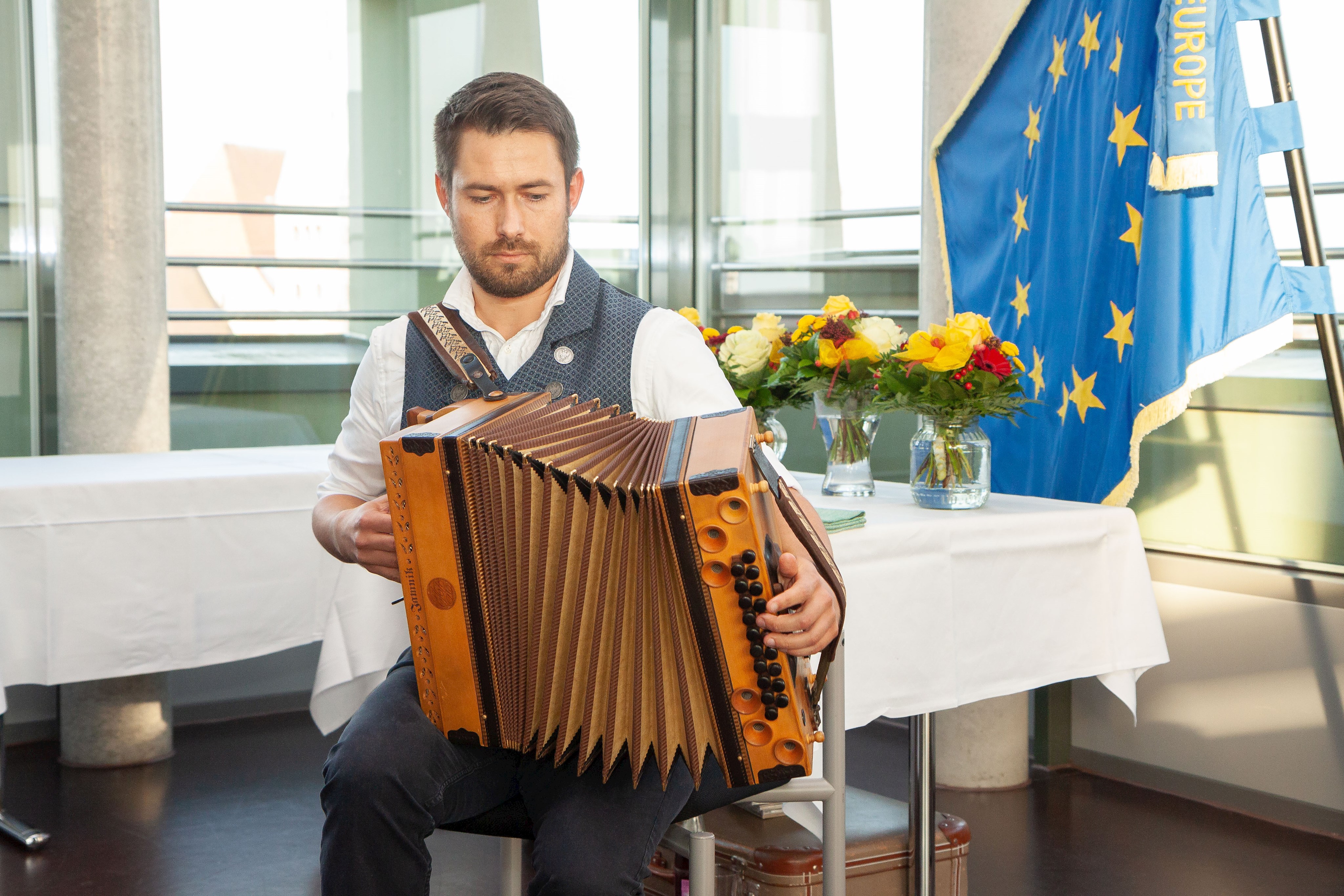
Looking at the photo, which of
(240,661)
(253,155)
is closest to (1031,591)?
(240,661)

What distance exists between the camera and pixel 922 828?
236 cm

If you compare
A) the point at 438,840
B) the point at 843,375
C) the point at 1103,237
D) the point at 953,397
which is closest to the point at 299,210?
the point at 438,840

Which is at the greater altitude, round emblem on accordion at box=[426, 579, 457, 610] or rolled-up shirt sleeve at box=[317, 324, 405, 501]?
rolled-up shirt sleeve at box=[317, 324, 405, 501]

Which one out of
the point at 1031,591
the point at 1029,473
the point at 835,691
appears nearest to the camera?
the point at 835,691

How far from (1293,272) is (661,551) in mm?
1899

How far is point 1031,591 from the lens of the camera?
2518 mm

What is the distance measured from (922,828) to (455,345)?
1.26 m

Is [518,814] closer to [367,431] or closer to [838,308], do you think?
[367,431]

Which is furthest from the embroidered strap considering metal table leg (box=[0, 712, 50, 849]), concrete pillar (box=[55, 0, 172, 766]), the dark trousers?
concrete pillar (box=[55, 0, 172, 766])

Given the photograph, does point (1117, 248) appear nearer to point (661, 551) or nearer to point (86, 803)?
point (661, 551)

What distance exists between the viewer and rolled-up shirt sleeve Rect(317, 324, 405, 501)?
→ 6.28ft

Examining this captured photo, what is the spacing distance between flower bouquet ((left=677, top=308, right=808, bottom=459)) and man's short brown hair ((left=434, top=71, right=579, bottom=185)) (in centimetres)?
101

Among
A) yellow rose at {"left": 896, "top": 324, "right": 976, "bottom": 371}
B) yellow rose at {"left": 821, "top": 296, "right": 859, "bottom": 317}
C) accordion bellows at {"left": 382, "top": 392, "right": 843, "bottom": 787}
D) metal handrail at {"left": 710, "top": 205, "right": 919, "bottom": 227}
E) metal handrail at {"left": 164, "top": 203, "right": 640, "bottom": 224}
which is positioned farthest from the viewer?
metal handrail at {"left": 164, "top": 203, "right": 640, "bottom": 224}

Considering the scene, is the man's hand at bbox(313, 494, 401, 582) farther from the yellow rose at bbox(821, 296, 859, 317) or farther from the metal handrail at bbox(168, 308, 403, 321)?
the metal handrail at bbox(168, 308, 403, 321)
